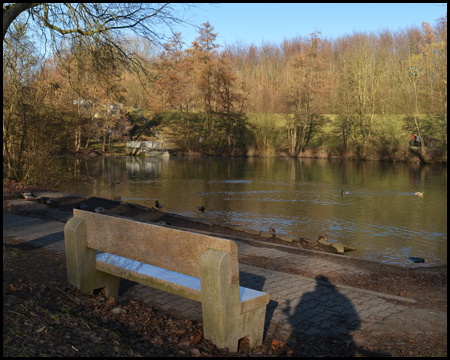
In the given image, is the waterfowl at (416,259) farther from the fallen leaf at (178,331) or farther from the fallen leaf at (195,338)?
the fallen leaf at (195,338)

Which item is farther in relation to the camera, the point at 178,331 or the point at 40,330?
the point at 178,331

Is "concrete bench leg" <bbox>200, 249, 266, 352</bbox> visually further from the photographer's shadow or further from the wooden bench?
the photographer's shadow

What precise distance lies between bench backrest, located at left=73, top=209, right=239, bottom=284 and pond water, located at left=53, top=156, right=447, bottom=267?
7.68 meters

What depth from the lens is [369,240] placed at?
12.9 metres

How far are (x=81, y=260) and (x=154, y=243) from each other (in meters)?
1.33

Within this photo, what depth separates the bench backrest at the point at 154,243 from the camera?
3.98 m

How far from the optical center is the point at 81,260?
209 inches

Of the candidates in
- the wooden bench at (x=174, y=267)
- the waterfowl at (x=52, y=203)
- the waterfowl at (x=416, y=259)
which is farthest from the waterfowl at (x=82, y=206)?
the waterfowl at (x=416, y=259)

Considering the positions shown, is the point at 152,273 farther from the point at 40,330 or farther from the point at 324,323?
the point at 324,323

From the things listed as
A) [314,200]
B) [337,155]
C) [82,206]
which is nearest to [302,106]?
[337,155]

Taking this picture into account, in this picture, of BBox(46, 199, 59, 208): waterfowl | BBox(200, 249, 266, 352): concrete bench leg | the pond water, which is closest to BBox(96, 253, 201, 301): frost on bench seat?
BBox(200, 249, 266, 352): concrete bench leg

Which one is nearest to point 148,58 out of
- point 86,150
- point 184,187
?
point 184,187

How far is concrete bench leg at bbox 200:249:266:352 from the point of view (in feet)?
12.5

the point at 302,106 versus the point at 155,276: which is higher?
the point at 302,106
